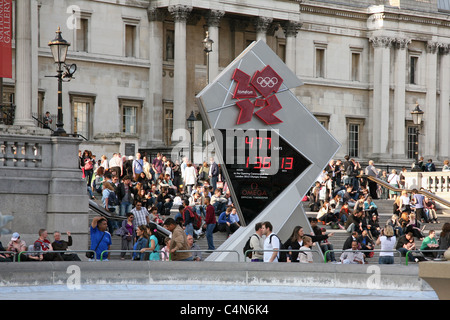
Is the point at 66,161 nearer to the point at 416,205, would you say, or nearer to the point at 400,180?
the point at 416,205

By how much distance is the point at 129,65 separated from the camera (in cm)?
5269

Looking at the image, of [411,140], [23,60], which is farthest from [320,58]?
[23,60]

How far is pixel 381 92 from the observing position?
6309 centimetres

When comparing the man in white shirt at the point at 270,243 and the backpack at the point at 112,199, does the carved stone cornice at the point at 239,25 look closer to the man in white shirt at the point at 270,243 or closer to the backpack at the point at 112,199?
the backpack at the point at 112,199

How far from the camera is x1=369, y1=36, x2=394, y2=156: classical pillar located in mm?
62875

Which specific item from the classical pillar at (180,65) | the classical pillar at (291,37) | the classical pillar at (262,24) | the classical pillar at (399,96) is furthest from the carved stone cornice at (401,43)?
the classical pillar at (180,65)

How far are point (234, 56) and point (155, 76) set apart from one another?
216 inches

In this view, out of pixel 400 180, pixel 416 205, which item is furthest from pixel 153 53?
pixel 416 205

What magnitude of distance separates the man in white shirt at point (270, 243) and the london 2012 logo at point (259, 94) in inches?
147

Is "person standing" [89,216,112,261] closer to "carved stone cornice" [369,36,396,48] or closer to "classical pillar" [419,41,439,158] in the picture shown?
"carved stone cornice" [369,36,396,48]

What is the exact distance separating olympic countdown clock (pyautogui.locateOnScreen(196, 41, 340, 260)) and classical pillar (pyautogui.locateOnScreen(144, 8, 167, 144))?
29.5 metres

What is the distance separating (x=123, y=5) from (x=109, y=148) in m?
9.21

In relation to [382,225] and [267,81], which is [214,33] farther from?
[267,81]

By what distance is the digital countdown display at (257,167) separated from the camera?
911 inches
